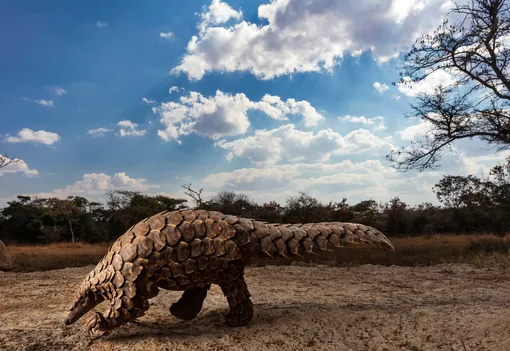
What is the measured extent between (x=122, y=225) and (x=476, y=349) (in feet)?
66.5

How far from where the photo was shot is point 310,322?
446 cm

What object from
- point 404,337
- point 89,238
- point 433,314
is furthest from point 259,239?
point 89,238

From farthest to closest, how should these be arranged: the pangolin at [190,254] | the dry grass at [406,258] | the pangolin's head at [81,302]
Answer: the dry grass at [406,258]
the pangolin's head at [81,302]
the pangolin at [190,254]

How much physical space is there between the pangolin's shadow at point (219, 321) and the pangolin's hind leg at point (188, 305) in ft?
0.40

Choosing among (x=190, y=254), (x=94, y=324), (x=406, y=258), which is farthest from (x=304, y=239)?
(x=406, y=258)

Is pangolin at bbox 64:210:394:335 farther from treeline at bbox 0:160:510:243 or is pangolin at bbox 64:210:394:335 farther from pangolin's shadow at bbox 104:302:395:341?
treeline at bbox 0:160:510:243

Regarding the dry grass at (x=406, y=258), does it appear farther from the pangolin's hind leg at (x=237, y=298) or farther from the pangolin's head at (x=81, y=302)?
the pangolin's head at (x=81, y=302)

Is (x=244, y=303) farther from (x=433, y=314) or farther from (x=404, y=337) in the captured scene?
(x=433, y=314)

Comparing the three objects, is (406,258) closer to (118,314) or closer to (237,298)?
(237,298)

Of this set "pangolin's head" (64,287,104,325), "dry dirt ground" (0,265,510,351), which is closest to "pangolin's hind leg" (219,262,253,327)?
"dry dirt ground" (0,265,510,351)

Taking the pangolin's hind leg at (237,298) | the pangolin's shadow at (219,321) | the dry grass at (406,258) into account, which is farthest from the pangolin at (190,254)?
the dry grass at (406,258)

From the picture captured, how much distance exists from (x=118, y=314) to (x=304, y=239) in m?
2.05

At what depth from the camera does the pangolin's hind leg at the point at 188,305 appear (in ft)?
15.1

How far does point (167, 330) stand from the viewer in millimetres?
4410
